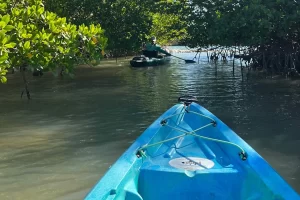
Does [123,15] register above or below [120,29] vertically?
above

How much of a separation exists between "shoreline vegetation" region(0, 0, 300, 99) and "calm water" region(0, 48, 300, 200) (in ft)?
3.41

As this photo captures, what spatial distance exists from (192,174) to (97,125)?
4.86 m

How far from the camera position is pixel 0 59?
190 inches

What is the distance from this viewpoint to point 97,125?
8.45 metres

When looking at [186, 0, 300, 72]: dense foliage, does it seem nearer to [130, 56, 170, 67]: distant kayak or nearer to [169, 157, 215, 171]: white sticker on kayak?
[169, 157, 215, 171]: white sticker on kayak

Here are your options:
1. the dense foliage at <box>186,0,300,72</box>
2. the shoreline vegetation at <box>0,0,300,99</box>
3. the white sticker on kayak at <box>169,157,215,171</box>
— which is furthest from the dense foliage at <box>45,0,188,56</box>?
the white sticker on kayak at <box>169,157,215,171</box>

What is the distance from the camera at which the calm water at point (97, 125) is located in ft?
17.7

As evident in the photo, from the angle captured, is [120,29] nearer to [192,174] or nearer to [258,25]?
[258,25]

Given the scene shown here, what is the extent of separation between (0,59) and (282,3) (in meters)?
9.76

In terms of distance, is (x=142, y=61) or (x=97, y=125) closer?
(x=97, y=125)

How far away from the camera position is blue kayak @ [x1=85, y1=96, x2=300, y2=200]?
331 cm

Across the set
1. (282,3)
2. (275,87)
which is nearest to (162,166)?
(282,3)

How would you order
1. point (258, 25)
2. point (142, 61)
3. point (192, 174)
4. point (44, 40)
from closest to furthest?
point (192, 174)
point (44, 40)
point (258, 25)
point (142, 61)

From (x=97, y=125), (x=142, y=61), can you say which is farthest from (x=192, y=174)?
(x=142, y=61)
